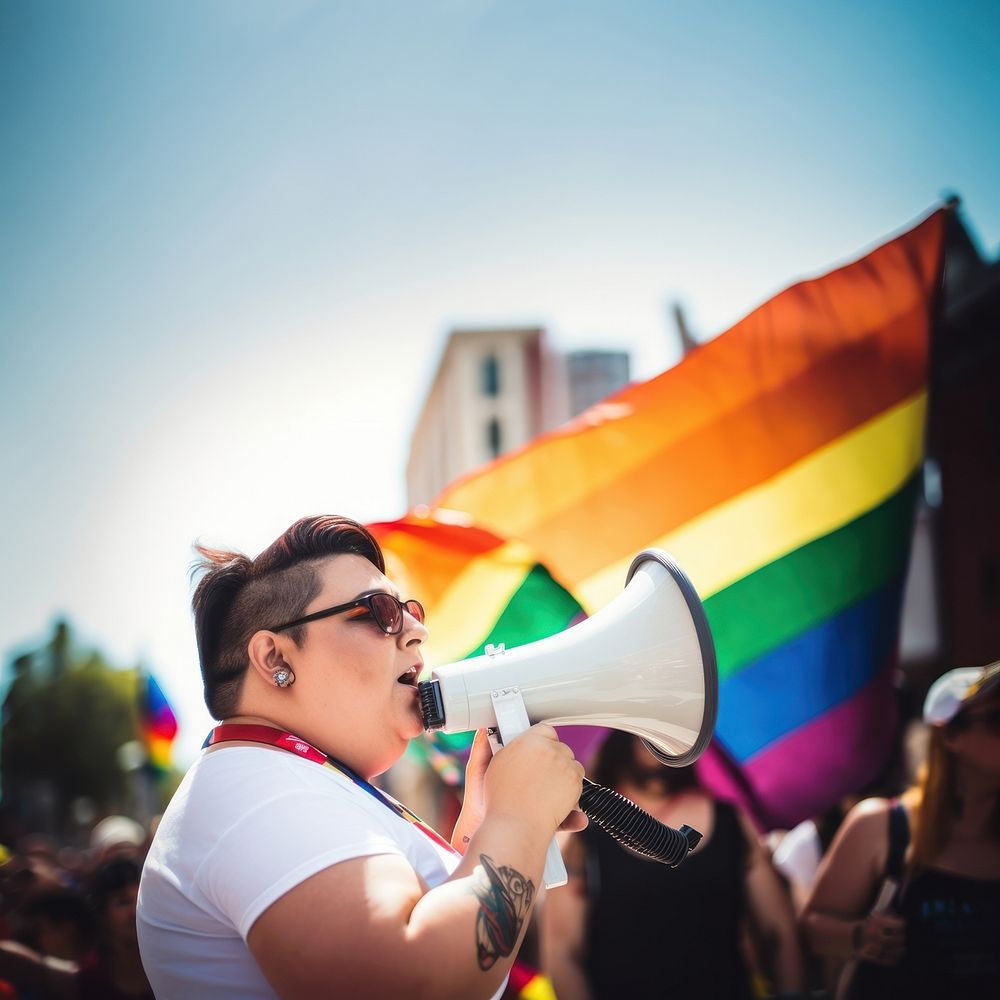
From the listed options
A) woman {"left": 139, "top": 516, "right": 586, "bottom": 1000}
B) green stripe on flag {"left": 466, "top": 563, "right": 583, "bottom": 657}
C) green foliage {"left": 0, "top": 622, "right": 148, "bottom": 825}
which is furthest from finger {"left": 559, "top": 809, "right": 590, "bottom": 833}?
green foliage {"left": 0, "top": 622, "right": 148, "bottom": 825}

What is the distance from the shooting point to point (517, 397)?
49125 millimetres

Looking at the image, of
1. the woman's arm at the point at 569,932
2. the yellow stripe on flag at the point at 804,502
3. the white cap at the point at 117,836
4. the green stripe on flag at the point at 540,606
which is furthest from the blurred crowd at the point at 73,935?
the yellow stripe on flag at the point at 804,502

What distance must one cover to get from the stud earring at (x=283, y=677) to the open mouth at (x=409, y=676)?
200 millimetres

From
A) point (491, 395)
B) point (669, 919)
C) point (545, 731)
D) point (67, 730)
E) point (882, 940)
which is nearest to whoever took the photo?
point (545, 731)

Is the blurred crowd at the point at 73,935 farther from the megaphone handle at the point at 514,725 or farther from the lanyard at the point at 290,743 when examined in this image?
the megaphone handle at the point at 514,725

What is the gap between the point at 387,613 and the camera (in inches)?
62.8

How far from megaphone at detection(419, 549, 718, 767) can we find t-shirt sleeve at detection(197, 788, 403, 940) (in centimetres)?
34

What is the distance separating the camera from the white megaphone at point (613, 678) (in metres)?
1.57

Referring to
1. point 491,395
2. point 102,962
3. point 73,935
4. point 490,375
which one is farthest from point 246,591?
Result: point 490,375

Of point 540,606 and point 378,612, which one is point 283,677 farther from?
point 540,606

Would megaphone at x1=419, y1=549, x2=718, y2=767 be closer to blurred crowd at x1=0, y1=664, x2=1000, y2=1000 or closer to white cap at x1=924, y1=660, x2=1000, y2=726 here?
blurred crowd at x1=0, y1=664, x2=1000, y2=1000

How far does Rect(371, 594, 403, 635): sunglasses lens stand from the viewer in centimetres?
158

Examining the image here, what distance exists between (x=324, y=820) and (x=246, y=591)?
1.84 ft

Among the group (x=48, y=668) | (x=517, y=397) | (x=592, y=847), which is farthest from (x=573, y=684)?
(x=48, y=668)
